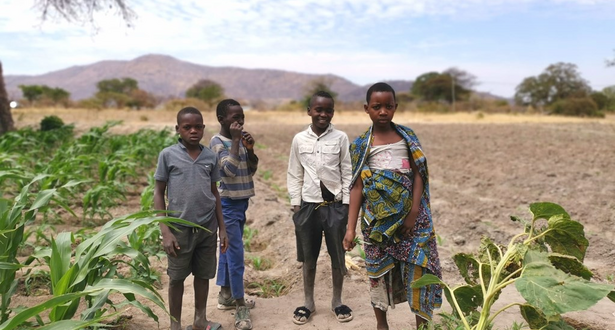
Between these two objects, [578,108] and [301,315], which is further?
[578,108]

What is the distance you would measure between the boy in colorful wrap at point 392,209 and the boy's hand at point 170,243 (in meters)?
0.87

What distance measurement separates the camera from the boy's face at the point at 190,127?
251 centimetres

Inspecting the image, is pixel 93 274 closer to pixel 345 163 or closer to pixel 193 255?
pixel 193 255

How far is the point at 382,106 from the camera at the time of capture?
2371 millimetres

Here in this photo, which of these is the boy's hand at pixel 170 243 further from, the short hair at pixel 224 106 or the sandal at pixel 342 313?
the sandal at pixel 342 313

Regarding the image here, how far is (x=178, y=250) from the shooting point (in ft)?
8.21

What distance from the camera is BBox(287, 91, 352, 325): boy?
278 centimetres

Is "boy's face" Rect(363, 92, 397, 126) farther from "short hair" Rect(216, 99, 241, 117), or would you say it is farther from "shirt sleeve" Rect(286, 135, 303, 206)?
"short hair" Rect(216, 99, 241, 117)

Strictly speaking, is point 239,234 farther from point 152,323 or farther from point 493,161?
point 493,161

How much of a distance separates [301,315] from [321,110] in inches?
47.3

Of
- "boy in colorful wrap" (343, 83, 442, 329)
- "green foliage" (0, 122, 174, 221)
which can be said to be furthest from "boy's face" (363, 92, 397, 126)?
"green foliage" (0, 122, 174, 221)

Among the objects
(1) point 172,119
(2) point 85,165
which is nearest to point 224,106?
(2) point 85,165

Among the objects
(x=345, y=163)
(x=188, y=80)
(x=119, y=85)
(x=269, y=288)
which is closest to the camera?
(x=345, y=163)

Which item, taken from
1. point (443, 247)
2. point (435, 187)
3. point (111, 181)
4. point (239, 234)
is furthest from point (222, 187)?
point (435, 187)
